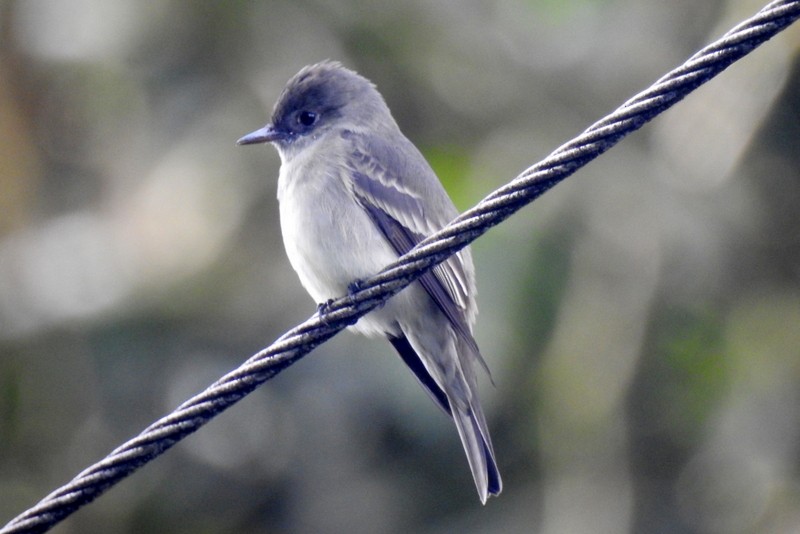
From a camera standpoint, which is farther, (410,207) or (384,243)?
(410,207)

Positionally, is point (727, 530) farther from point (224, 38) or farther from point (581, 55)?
point (224, 38)

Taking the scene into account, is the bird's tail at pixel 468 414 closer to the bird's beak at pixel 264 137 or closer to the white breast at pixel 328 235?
the white breast at pixel 328 235

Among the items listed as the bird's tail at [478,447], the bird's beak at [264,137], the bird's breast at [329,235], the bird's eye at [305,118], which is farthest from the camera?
the bird's eye at [305,118]

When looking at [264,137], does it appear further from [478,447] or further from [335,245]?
[478,447]

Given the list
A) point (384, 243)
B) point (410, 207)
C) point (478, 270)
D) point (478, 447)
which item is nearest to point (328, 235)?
point (384, 243)

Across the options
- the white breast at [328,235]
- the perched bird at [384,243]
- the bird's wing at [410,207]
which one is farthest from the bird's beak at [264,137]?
the white breast at [328,235]

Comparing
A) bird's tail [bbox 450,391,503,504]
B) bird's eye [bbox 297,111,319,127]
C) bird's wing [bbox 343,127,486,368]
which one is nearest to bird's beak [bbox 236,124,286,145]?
bird's eye [bbox 297,111,319,127]

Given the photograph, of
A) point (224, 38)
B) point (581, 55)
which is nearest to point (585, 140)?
point (581, 55)

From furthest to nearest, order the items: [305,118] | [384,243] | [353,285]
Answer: [305,118]
[384,243]
[353,285]
